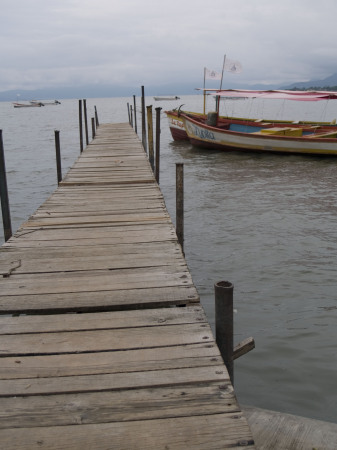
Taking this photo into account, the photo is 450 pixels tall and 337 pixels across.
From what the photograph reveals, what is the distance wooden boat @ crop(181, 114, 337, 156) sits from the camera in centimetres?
1812

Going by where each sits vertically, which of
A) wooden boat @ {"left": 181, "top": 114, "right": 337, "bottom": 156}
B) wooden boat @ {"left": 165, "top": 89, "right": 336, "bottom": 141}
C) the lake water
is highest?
wooden boat @ {"left": 165, "top": 89, "right": 336, "bottom": 141}

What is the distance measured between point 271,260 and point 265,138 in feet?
41.2

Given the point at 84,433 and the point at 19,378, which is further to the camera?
the point at 19,378

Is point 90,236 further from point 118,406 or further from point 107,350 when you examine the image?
point 118,406

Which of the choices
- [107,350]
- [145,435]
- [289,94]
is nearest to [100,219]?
[107,350]

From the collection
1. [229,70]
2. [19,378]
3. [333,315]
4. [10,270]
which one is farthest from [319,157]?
[19,378]

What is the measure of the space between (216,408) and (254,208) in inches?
357

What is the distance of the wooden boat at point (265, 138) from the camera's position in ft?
59.5

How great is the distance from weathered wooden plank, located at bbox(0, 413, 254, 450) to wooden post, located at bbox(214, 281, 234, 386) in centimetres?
73

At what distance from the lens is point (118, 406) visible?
2.12m

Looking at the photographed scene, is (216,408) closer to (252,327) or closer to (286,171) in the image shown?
(252,327)

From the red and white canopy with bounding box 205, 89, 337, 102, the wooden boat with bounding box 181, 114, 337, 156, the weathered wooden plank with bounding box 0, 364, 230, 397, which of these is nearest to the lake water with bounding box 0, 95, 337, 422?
the wooden boat with bounding box 181, 114, 337, 156

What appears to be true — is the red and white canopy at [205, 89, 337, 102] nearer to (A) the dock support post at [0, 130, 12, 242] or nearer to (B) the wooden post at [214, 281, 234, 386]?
(A) the dock support post at [0, 130, 12, 242]

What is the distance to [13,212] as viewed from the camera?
1156 cm
